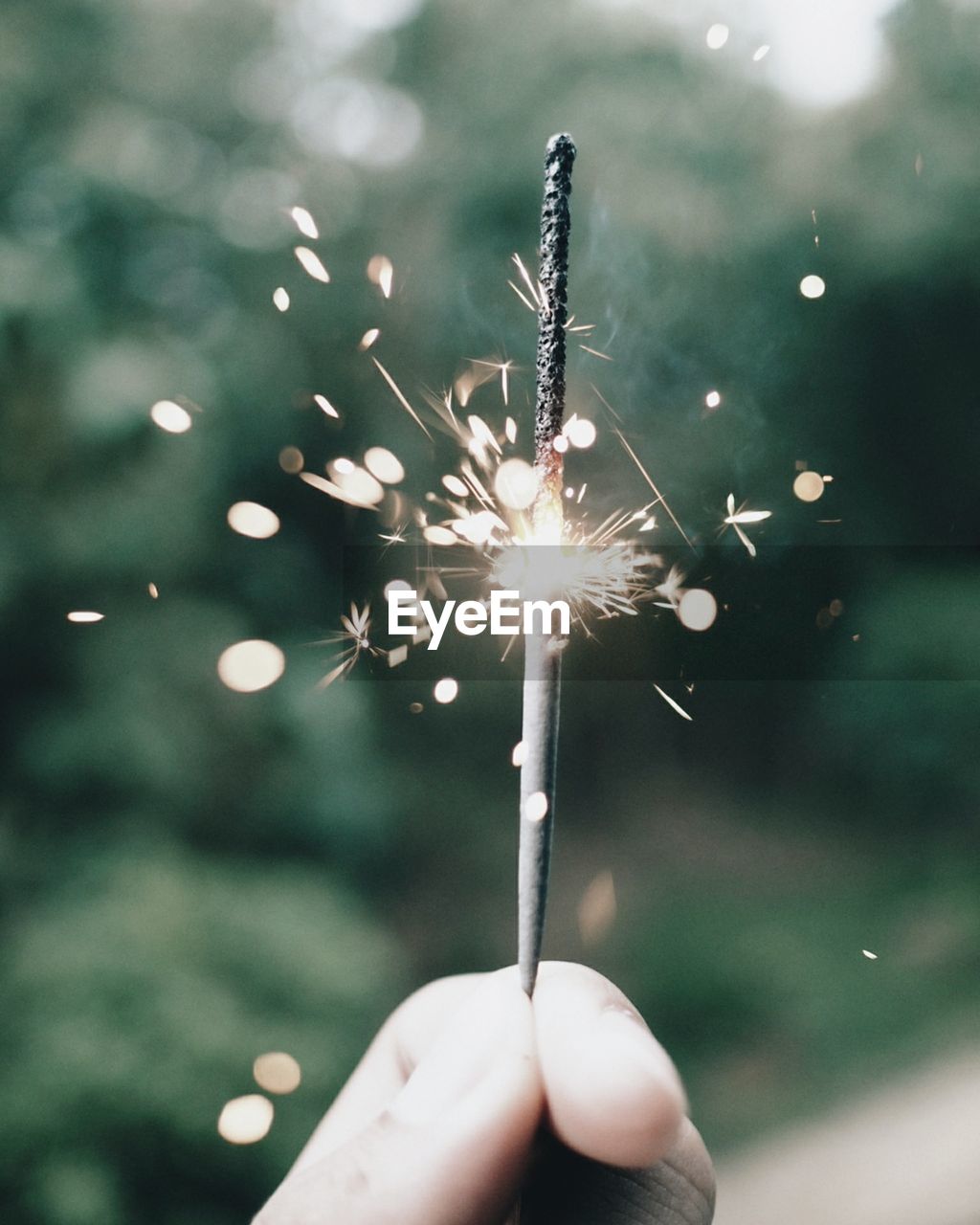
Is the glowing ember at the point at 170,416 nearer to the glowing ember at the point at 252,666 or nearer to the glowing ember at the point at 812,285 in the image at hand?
the glowing ember at the point at 252,666

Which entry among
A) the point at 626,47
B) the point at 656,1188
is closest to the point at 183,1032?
the point at 656,1188

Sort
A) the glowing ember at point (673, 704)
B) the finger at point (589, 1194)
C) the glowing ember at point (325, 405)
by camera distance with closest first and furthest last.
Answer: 1. the finger at point (589, 1194)
2. the glowing ember at point (325, 405)
3. the glowing ember at point (673, 704)

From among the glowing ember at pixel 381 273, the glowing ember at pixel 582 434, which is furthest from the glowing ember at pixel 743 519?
the glowing ember at pixel 381 273

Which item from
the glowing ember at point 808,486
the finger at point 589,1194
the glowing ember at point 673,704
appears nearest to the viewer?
the finger at point 589,1194

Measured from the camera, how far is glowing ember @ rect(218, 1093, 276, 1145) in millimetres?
1183

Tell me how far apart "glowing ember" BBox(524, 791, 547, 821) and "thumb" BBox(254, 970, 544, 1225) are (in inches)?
5.2

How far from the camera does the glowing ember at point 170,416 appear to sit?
119 cm

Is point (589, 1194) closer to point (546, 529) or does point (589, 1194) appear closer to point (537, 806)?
point (537, 806)

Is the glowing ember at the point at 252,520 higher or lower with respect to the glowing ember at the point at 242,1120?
higher

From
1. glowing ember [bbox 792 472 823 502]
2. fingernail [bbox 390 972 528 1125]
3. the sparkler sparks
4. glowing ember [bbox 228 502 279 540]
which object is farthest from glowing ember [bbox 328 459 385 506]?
fingernail [bbox 390 972 528 1125]

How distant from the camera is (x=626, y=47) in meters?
1.38

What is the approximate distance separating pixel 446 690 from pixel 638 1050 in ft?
3.43

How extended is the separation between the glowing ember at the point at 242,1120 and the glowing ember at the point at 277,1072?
3 centimetres

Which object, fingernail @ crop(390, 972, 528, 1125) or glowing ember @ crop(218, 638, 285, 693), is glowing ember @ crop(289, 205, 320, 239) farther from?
fingernail @ crop(390, 972, 528, 1125)
